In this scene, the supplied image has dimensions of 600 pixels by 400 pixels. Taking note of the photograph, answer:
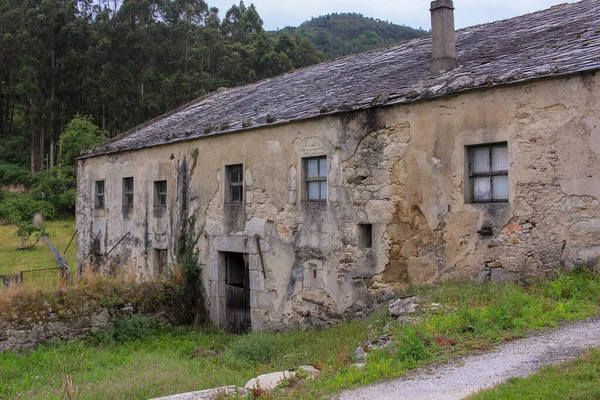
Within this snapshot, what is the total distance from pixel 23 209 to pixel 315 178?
25.8 meters

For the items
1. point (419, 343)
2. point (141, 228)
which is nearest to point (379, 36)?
point (141, 228)

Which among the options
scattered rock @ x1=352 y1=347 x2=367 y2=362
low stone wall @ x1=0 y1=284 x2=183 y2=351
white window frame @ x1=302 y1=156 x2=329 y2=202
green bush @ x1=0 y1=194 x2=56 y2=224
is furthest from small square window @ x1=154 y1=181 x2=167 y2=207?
green bush @ x1=0 y1=194 x2=56 y2=224

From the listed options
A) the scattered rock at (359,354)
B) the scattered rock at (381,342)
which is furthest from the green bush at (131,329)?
the scattered rock at (381,342)

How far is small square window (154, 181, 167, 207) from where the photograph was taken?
53.6ft

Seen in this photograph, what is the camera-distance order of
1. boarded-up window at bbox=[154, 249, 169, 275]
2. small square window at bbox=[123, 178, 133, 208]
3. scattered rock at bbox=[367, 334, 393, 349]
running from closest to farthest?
scattered rock at bbox=[367, 334, 393, 349] < boarded-up window at bbox=[154, 249, 169, 275] < small square window at bbox=[123, 178, 133, 208]

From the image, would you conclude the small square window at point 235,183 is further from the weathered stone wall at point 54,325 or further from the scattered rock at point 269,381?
the scattered rock at point 269,381

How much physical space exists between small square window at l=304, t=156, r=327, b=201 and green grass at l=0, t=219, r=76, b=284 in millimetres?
15290

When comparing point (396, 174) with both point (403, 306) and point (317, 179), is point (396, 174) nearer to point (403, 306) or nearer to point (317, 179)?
point (317, 179)

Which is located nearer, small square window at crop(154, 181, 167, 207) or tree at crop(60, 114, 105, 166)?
small square window at crop(154, 181, 167, 207)

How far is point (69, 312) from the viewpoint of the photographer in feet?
37.8

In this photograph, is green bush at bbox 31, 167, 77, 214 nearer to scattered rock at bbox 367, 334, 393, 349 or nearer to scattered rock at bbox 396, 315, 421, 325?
scattered rock at bbox 396, 315, 421, 325

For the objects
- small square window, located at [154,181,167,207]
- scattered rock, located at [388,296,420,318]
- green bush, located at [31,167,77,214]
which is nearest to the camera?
scattered rock, located at [388,296,420,318]

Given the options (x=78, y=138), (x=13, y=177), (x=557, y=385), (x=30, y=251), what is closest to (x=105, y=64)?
(x=78, y=138)

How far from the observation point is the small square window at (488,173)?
29.7ft
